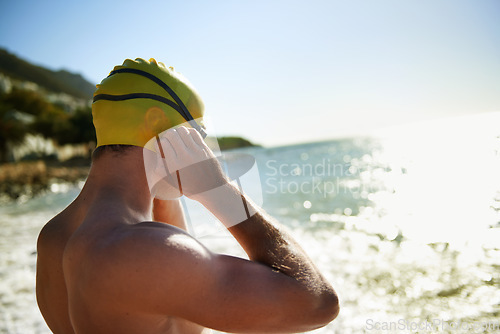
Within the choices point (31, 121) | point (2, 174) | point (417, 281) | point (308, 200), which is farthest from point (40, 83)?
point (417, 281)

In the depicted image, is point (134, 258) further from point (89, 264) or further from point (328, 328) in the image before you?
point (328, 328)

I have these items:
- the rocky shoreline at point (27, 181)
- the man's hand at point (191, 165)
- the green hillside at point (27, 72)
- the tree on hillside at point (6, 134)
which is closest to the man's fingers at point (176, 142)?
the man's hand at point (191, 165)

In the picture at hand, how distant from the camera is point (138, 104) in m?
1.68

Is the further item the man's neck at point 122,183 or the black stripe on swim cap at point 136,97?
the black stripe on swim cap at point 136,97

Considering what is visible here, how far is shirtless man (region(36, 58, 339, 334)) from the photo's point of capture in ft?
3.95

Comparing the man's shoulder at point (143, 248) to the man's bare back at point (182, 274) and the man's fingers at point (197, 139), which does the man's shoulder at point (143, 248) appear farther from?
the man's fingers at point (197, 139)

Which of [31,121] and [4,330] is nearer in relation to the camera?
[4,330]

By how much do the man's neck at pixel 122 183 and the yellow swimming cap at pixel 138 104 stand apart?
92 mm

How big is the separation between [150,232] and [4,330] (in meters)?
5.75

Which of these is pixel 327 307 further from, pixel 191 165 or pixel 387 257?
pixel 387 257

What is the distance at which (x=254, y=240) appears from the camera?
4.60 ft

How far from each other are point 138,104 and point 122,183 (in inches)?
16.4

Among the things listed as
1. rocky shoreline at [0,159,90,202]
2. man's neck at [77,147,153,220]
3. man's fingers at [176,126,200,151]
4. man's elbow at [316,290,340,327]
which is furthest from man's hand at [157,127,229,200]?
rocky shoreline at [0,159,90,202]

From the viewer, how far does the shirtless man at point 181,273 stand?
1.20m
